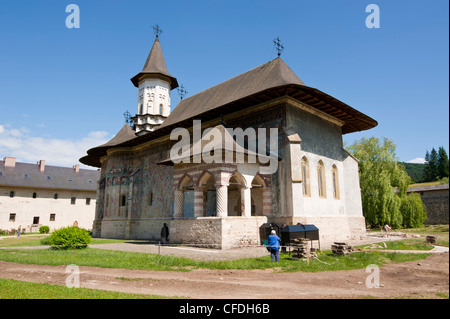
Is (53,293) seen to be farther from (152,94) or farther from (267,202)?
(152,94)

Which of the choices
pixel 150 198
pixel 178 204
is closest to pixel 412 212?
pixel 178 204

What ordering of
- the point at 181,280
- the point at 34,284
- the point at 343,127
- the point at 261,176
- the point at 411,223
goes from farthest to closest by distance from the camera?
the point at 411,223, the point at 343,127, the point at 261,176, the point at 181,280, the point at 34,284

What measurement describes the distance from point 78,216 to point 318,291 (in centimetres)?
3953

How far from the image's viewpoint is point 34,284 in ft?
20.7

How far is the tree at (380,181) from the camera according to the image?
25594 millimetres

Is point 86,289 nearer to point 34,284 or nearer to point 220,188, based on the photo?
point 34,284

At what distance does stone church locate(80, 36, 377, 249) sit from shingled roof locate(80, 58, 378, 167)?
6 centimetres

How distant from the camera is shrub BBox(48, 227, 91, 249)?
12.9 metres

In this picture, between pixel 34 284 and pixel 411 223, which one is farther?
pixel 411 223

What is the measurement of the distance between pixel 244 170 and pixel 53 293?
371 inches

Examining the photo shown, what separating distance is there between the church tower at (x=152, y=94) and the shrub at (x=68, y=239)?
14.8 m

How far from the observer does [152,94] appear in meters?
27.8

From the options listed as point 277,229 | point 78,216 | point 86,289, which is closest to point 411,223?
point 277,229

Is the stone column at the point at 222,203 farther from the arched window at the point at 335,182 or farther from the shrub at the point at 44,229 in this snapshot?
the shrub at the point at 44,229
